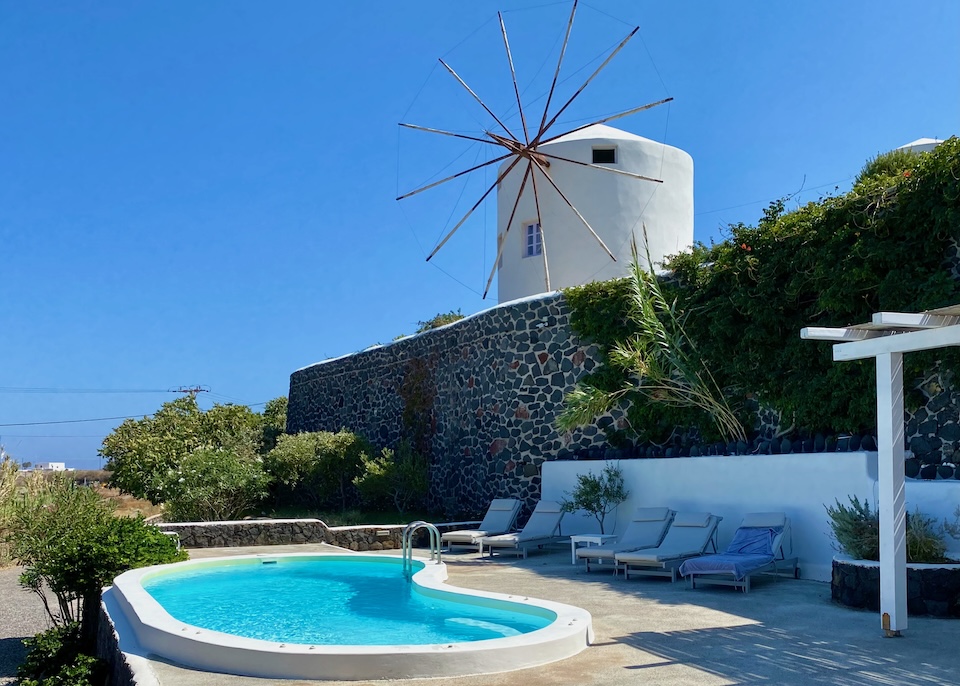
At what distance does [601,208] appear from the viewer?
2045 centimetres

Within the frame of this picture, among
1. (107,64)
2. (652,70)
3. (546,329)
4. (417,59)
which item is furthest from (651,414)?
(107,64)

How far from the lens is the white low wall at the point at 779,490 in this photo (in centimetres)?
956

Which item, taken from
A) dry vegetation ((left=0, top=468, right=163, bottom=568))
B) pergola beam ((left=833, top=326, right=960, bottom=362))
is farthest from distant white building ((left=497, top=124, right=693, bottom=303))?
pergola beam ((left=833, top=326, right=960, bottom=362))

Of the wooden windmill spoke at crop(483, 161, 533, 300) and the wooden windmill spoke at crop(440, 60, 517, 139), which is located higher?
the wooden windmill spoke at crop(440, 60, 517, 139)

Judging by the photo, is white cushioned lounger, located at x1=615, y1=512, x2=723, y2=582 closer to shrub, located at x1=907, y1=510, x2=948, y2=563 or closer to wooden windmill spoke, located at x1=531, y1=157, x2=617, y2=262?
shrub, located at x1=907, y1=510, x2=948, y2=563

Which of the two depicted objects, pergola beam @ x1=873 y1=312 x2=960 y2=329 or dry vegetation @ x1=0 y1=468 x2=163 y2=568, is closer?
pergola beam @ x1=873 y1=312 x2=960 y2=329

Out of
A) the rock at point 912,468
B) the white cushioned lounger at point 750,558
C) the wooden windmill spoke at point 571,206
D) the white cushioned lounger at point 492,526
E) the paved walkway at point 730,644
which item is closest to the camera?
the paved walkway at point 730,644

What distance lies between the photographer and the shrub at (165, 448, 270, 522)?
634 inches

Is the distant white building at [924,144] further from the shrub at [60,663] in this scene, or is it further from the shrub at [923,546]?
the shrub at [60,663]

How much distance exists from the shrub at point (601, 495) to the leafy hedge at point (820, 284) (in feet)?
3.85

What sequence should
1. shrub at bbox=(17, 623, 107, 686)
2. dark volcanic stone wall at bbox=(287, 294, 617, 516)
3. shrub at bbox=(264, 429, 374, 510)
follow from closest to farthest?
shrub at bbox=(17, 623, 107, 686), dark volcanic stone wall at bbox=(287, 294, 617, 516), shrub at bbox=(264, 429, 374, 510)

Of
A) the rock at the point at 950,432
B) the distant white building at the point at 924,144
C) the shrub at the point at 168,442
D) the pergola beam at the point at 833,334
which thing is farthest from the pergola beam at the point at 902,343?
the shrub at the point at 168,442

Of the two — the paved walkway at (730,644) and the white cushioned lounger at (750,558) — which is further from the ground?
the white cushioned lounger at (750,558)

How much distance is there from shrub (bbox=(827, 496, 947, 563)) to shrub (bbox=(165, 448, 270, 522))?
11.4 metres
